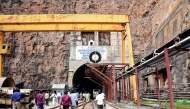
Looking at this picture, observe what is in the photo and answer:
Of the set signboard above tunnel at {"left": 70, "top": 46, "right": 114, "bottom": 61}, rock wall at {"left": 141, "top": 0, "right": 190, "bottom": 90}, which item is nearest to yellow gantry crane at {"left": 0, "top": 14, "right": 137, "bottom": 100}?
rock wall at {"left": 141, "top": 0, "right": 190, "bottom": 90}

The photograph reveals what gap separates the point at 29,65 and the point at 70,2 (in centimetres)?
1000

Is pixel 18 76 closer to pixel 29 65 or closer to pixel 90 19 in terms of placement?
pixel 29 65

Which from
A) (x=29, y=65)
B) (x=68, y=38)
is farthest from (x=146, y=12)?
(x=29, y=65)

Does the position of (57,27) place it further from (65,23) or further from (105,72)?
(105,72)

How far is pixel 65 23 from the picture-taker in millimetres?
16250

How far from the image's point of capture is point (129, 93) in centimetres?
1520

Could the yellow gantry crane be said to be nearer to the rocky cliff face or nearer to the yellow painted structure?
the yellow painted structure

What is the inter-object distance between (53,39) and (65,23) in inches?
528

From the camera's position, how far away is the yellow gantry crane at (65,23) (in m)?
15.9

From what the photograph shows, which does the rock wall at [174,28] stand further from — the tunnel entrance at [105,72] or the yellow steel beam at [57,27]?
the yellow steel beam at [57,27]

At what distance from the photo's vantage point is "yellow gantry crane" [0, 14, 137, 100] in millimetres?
15873

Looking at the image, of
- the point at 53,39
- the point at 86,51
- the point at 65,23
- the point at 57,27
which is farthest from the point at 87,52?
the point at 65,23

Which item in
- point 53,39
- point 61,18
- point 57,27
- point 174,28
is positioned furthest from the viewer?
point 53,39

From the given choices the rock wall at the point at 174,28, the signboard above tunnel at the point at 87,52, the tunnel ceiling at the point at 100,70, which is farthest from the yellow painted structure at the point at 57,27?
the signboard above tunnel at the point at 87,52
